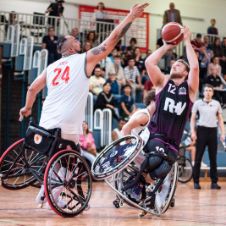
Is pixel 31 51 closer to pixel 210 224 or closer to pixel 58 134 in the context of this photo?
pixel 58 134

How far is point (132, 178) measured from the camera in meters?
6.82

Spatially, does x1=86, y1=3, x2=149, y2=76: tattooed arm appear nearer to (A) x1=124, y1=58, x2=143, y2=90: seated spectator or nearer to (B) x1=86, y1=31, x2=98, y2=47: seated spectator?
(A) x1=124, y1=58, x2=143, y2=90: seated spectator

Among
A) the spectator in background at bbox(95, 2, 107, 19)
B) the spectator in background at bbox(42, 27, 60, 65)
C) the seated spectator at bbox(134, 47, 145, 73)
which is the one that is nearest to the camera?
the spectator in background at bbox(42, 27, 60, 65)

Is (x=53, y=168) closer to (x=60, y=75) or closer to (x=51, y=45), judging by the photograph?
(x=60, y=75)

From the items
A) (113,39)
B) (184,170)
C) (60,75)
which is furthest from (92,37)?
(113,39)

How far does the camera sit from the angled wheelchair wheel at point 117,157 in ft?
21.0

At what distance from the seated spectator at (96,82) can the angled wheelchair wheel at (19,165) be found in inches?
339

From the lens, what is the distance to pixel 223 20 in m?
23.6

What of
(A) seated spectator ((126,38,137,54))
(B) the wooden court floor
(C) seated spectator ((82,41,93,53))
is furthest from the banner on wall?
(B) the wooden court floor

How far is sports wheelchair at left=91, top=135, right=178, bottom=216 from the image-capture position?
6586 mm

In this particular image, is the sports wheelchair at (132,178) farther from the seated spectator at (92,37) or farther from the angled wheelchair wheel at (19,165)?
the seated spectator at (92,37)

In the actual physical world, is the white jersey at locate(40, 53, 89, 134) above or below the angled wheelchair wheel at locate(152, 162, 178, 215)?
above

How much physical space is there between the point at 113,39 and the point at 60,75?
0.70m

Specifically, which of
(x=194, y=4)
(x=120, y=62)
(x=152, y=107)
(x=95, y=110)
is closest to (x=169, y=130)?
(x=152, y=107)
